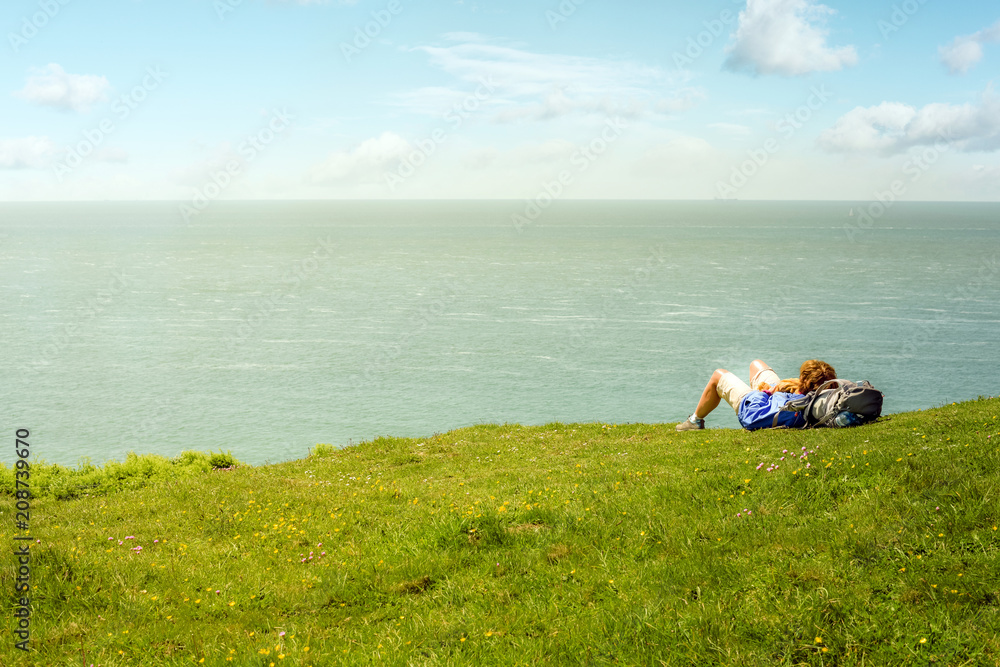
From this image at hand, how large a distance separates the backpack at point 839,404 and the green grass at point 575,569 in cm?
96

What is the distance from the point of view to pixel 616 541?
28.0 ft

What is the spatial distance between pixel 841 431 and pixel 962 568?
7.38 meters

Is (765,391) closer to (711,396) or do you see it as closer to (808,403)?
(808,403)

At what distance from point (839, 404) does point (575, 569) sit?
8.66 m

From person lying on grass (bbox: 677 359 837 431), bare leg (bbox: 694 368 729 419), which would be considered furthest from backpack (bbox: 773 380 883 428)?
bare leg (bbox: 694 368 729 419)

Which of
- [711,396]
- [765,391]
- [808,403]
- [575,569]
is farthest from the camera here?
[711,396]

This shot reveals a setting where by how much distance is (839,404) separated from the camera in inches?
552

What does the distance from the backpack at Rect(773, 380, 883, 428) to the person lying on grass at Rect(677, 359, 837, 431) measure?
200mm

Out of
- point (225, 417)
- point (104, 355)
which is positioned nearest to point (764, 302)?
point (225, 417)

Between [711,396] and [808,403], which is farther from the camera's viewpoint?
[711,396]

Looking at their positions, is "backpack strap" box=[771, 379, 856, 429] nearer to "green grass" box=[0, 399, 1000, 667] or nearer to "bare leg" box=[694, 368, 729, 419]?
"green grass" box=[0, 399, 1000, 667]

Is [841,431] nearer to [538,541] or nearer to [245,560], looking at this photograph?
[538,541]

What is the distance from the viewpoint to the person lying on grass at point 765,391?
14430 mm

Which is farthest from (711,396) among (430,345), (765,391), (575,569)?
(430,345)
